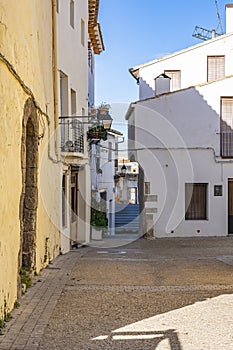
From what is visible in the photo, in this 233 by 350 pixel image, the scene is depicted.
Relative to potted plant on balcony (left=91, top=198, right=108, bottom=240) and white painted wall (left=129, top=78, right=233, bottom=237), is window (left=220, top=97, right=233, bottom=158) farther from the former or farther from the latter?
potted plant on balcony (left=91, top=198, right=108, bottom=240)

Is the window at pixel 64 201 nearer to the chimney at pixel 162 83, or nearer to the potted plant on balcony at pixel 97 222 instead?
the potted plant on balcony at pixel 97 222

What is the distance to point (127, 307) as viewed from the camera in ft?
25.3

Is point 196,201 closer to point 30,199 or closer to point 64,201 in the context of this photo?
point 64,201

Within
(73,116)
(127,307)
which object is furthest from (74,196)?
(127,307)

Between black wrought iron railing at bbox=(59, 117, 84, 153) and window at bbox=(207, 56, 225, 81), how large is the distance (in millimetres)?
8510

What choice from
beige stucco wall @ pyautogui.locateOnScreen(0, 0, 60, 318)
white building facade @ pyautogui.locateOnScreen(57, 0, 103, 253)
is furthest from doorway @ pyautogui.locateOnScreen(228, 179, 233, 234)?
beige stucco wall @ pyautogui.locateOnScreen(0, 0, 60, 318)

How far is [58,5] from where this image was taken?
1457cm

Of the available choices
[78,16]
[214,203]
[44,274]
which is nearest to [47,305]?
[44,274]

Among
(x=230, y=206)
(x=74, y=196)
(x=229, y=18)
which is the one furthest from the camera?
(x=229, y=18)

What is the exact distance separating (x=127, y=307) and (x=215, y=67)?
1739 cm

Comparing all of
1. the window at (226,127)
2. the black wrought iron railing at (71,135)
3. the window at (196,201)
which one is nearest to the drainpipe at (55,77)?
the black wrought iron railing at (71,135)

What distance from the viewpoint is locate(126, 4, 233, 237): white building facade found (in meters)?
20.8

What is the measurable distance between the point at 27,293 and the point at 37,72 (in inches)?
167

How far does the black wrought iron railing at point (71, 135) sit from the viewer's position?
1482cm
